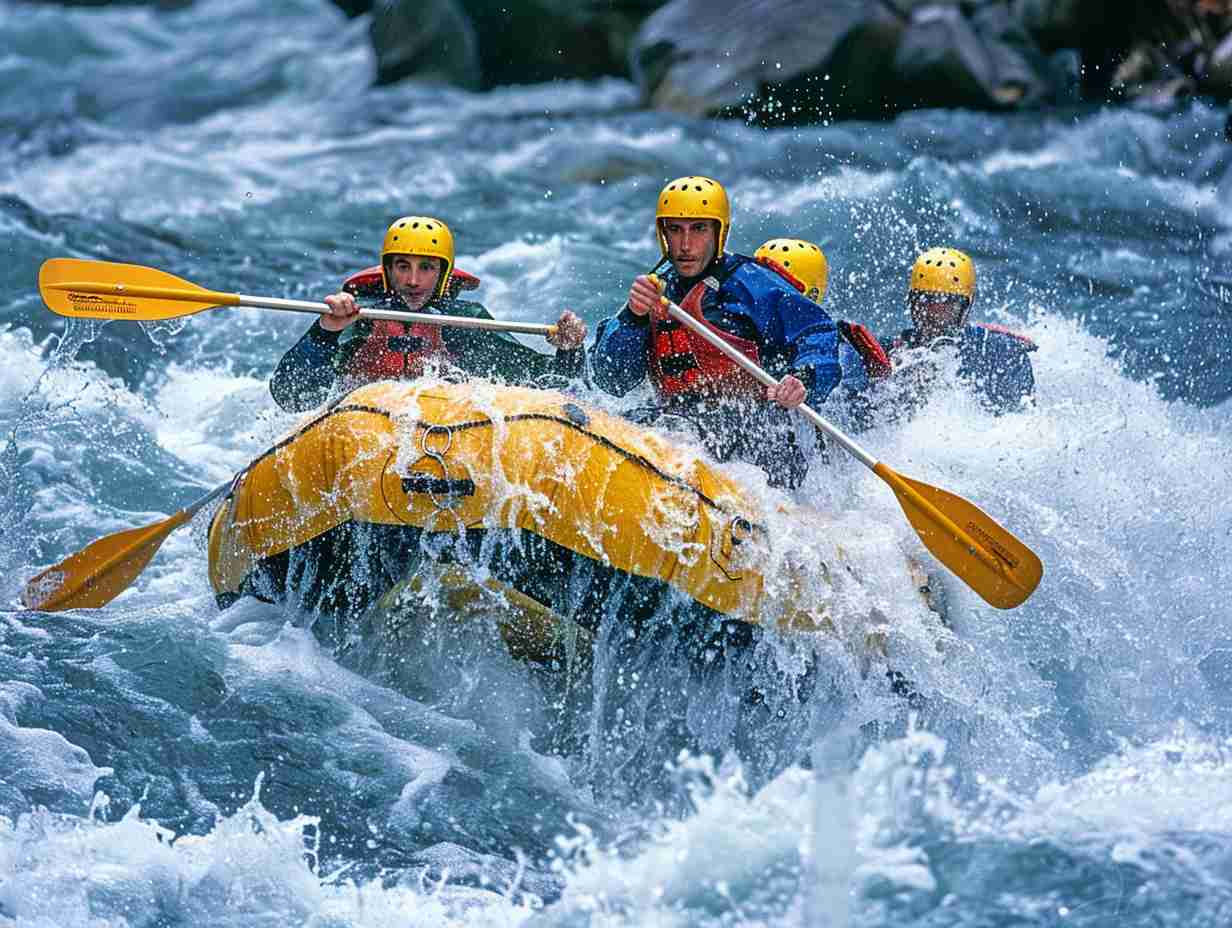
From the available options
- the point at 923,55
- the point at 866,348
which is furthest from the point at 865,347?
the point at 923,55

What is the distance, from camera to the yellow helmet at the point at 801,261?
22.0 ft

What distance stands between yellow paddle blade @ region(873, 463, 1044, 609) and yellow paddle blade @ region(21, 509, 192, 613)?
252cm

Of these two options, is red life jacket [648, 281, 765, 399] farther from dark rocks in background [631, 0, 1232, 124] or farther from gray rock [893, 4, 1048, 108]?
gray rock [893, 4, 1048, 108]

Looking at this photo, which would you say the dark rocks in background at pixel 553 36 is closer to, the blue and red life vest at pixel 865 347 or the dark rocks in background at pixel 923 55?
the dark rocks in background at pixel 923 55

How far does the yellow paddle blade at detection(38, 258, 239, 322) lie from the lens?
19.9 feet

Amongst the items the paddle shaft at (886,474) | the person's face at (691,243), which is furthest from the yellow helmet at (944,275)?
the paddle shaft at (886,474)

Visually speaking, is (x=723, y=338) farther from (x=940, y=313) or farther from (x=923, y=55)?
(x=923, y=55)

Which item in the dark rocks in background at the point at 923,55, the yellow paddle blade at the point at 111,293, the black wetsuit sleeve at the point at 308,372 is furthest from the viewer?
the dark rocks in background at the point at 923,55

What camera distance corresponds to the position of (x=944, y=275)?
7082 millimetres

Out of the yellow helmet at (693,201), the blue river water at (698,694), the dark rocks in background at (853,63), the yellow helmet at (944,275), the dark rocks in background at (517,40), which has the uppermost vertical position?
the dark rocks in background at (517,40)

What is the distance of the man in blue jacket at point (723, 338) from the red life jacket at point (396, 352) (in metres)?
0.66

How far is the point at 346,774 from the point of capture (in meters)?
5.04

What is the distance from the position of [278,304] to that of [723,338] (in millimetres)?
1567

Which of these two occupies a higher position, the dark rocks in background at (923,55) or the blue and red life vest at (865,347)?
the dark rocks in background at (923,55)
